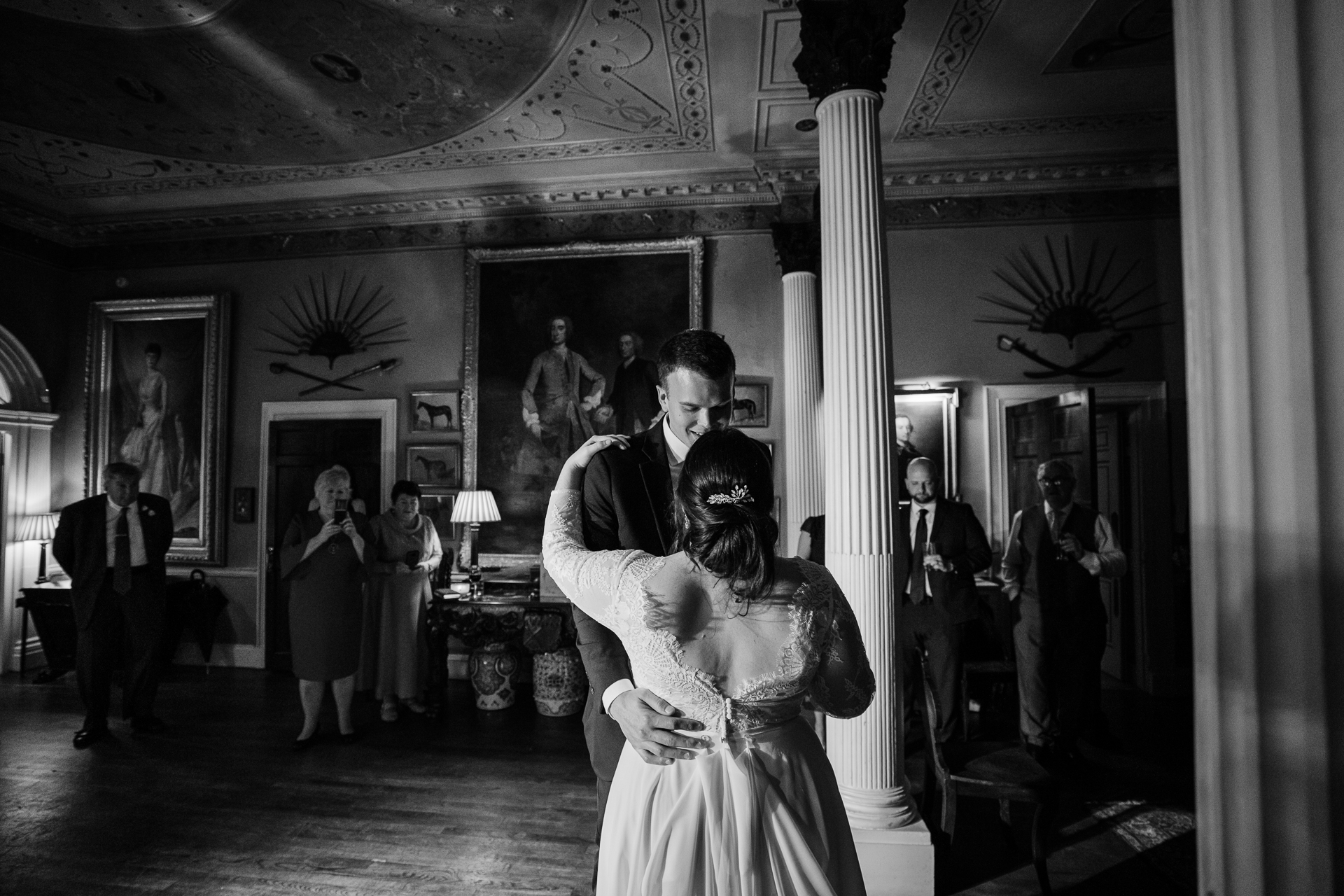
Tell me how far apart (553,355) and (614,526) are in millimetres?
5207

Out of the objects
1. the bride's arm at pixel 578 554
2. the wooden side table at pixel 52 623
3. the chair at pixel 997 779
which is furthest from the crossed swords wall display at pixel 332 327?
the chair at pixel 997 779

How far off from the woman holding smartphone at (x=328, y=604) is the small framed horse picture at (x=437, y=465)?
216 cm

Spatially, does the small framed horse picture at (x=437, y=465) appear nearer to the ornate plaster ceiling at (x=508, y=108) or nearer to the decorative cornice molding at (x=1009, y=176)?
the ornate plaster ceiling at (x=508, y=108)

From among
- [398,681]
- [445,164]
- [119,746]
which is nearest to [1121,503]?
[398,681]

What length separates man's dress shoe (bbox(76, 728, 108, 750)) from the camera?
4.54 meters

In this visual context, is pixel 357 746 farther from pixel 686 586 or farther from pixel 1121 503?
→ pixel 1121 503

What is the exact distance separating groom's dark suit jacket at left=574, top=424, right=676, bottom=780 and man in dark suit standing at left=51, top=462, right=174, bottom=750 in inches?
186

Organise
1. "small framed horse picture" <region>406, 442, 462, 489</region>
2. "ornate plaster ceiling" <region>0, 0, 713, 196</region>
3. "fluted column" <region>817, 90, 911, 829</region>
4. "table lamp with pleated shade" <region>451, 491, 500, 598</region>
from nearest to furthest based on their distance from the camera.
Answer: "fluted column" <region>817, 90, 911, 829</region>, "ornate plaster ceiling" <region>0, 0, 713, 196</region>, "table lamp with pleated shade" <region>451, 491, 500, 598</region>, "small framed horse picture" <region>406, 442, 462, 489</region>

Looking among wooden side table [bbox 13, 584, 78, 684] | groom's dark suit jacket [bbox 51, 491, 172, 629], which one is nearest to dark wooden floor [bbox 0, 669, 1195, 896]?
groom's dark suit jacket [bbox 51, 491, 172, 629]

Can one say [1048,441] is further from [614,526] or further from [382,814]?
[382,814]

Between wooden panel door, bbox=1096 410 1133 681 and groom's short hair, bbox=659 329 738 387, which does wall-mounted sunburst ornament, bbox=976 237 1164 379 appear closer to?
wooden panel door, bbox=1096 410 1133 681

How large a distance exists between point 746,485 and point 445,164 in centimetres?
610

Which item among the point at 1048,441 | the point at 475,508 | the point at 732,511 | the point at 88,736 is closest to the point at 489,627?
the point at 475,508

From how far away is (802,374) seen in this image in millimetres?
5938
